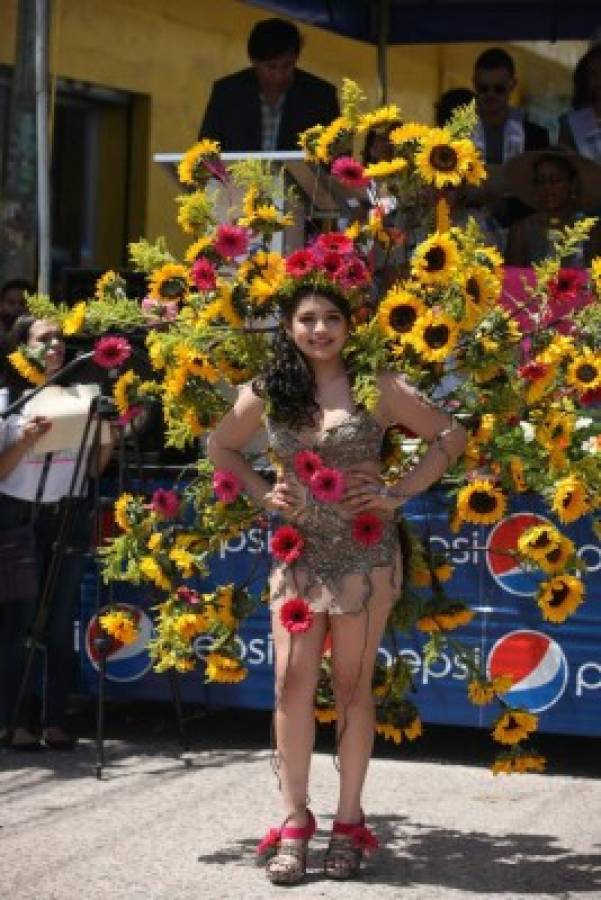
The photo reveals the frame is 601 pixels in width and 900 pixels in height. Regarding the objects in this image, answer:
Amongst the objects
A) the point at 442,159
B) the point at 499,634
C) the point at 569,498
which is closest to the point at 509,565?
the point at 499,634

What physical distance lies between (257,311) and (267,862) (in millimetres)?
1706

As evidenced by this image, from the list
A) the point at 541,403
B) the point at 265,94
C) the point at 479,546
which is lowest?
the point at 479,546

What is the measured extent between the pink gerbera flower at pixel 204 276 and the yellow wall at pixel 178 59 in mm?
8497

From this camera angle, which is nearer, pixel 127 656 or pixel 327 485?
pixel 327 485

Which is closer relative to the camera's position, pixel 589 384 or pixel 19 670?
pixel 589 384

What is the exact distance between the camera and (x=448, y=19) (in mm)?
12438

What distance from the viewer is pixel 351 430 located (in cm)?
657

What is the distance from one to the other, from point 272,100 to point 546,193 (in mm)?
1431

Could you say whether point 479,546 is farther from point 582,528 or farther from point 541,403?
point 541,403

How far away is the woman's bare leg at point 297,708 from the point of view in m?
6.63

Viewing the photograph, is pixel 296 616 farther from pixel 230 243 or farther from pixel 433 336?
pixel 230 243

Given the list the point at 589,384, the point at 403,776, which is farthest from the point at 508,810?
the point at 589,384

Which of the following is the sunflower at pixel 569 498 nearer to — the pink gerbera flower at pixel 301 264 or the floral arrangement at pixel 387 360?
the floral arrangement at pixel 387 360

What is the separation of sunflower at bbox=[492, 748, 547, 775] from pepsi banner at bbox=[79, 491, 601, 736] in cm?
140
